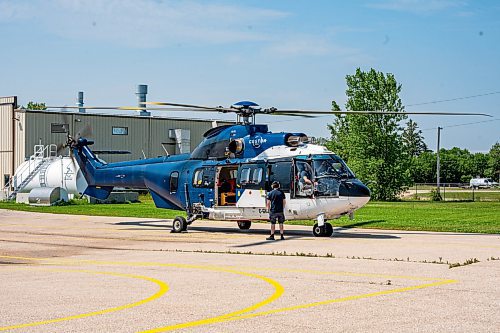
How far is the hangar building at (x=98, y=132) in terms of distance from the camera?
203 feet

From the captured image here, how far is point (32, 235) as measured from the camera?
26469mm

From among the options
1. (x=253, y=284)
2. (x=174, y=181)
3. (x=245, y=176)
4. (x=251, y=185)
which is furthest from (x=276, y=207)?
(x=253, y=284)

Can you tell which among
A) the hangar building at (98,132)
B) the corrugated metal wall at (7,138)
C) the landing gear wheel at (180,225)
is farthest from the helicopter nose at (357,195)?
the corrugated metal wall at (7,138)

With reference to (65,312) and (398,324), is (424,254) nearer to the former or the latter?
(398,324)

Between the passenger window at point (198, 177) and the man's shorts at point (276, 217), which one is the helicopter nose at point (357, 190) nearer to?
the man's shorts at point (276, 217)

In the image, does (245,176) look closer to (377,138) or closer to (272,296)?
(272,296)

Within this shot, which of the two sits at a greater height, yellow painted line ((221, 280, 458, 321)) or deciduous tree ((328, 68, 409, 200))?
deciduous tree ((328, 68, 409, 200))

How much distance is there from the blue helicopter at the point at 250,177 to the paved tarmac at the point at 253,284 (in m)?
1.13

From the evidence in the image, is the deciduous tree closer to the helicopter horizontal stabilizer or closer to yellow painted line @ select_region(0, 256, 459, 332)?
the helicopter horizontal stabilizer

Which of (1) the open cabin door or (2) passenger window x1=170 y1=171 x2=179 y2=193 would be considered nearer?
(1) the open cabin door

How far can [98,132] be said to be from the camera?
66.3 m

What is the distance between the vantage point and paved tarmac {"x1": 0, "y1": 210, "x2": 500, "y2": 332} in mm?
9562

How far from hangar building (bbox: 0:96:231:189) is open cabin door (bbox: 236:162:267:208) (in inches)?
1252

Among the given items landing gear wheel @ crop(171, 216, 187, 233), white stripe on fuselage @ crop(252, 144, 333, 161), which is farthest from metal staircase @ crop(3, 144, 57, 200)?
white stripe on fuselage @ crop(252, 144, 333, 161)
